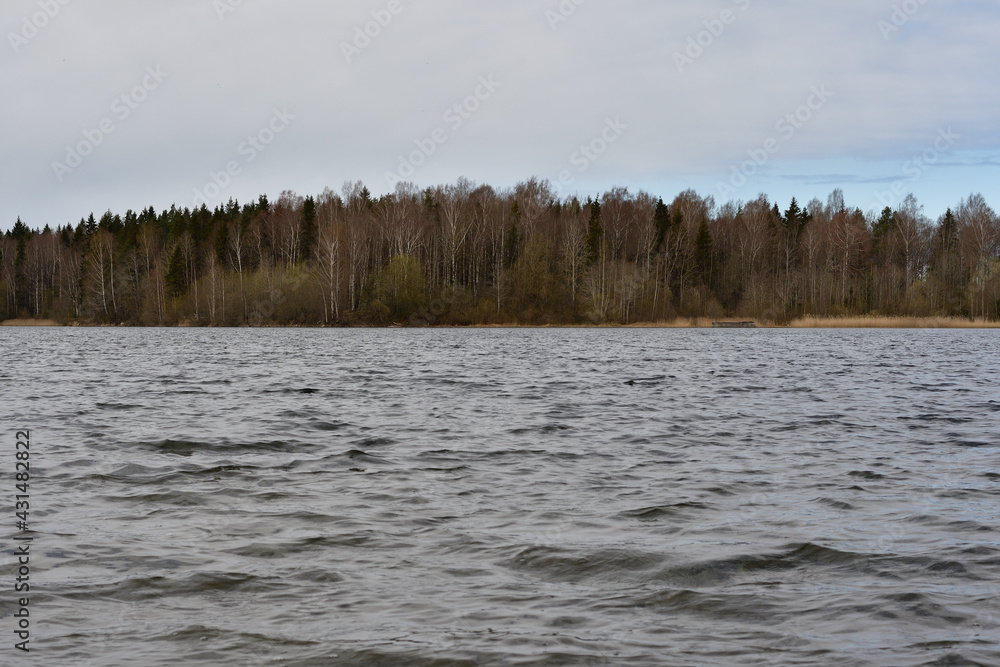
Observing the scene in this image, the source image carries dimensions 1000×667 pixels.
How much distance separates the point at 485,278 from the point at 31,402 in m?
73.4

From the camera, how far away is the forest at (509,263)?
83188 millimetres

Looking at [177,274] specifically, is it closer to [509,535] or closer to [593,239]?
[593,239]

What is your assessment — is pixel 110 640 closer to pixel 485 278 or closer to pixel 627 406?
pixel 627 406

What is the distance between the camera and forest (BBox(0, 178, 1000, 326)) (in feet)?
273

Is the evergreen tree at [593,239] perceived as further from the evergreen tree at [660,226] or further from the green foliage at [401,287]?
the green foliage at [401,287]

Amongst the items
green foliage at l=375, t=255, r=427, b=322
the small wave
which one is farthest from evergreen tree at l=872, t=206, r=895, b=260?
the small wave

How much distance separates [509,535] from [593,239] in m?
83.3

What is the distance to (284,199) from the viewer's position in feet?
353

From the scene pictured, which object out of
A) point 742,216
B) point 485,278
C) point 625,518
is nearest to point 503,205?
point 485,278

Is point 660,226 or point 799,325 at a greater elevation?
point 660,226

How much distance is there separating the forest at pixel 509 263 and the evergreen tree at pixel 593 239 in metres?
0.17

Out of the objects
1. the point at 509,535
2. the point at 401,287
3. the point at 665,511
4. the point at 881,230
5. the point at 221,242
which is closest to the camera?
the point at 509,535

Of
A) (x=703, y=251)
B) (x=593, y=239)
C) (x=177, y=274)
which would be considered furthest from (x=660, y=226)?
(x=177, y=274)

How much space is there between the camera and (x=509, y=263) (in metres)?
90.8
